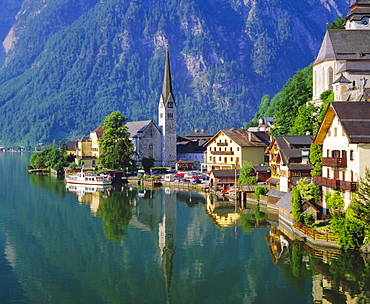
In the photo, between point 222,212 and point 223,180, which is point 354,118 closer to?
point 222,212

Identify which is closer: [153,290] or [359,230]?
[153,290]

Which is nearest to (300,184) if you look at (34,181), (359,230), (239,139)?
(359,230)

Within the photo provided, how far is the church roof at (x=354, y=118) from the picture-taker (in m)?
39.2

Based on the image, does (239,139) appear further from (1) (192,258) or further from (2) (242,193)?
(1) (192,258)

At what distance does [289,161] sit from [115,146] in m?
50.6

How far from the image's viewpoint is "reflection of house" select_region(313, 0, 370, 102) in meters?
68.7

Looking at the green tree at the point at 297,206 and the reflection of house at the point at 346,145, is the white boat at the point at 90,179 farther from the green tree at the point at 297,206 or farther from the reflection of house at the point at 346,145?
the green tree at the point at 297,206

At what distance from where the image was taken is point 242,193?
66.1 meters

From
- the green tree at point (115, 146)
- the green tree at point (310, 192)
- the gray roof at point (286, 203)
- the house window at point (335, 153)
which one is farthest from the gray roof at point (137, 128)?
the house window at point (335, 153)

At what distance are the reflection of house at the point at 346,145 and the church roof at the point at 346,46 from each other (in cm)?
3069

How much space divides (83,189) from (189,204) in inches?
1018

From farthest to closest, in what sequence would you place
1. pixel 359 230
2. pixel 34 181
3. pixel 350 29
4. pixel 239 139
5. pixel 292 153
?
pixel 34 181
pixel 239 139
pixel 350 29
pixel 292 153
pixel 359 230

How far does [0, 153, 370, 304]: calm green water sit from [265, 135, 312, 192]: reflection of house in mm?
5010

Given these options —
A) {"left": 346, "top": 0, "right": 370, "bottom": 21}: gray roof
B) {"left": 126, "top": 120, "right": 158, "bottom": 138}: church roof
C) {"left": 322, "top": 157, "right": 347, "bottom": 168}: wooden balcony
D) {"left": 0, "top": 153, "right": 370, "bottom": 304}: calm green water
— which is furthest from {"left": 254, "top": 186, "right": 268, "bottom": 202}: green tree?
{"left": 126, "top": 120, "right": 158, "bottom": 138}: church roof
